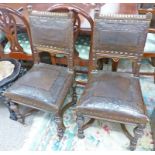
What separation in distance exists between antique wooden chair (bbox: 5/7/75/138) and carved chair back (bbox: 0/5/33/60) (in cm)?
16

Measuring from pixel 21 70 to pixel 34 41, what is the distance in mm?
349

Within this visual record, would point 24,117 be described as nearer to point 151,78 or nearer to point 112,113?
point 112,113

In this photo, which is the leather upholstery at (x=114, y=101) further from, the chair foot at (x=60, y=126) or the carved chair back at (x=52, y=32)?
the carved chair back at (x=52, y=32)

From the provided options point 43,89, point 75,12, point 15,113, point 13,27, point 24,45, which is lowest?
point 15,113

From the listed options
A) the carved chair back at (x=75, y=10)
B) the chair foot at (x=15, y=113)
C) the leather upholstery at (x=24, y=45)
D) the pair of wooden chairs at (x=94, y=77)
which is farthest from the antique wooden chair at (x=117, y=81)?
the leather upholstery at (x=24, y=45)

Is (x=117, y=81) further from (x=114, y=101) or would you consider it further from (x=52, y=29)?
(x=52, y=29)

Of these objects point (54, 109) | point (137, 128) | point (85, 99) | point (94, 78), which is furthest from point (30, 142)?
point (137, 128)

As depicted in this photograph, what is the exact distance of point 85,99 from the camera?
146 cm

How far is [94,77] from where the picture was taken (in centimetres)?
165

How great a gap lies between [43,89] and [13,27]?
676 millimetres

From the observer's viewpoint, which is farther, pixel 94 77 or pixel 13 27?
pixel 13 27

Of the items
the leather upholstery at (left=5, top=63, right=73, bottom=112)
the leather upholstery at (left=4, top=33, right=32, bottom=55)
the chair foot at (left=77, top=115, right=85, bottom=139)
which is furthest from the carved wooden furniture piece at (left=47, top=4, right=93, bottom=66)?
the chair foot at (left=77, top=115, right=85, bottom=139)

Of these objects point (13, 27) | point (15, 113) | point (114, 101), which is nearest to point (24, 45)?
point (13, 27)

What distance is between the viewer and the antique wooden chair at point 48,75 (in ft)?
4.98
